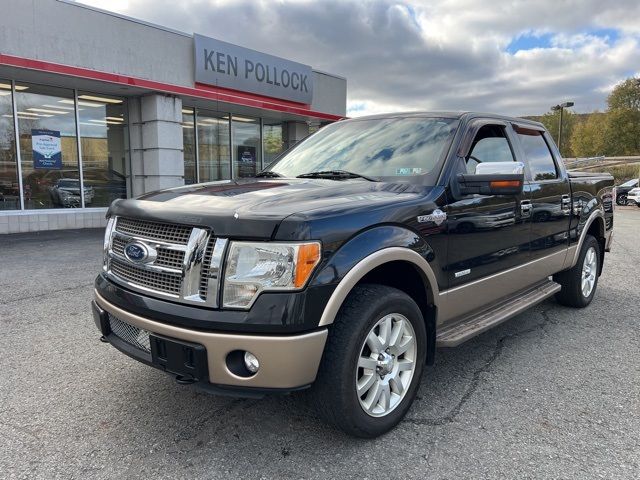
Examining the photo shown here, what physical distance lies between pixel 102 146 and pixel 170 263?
11293mm

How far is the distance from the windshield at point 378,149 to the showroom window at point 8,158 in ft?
30.5

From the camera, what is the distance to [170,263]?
2496 millimetres

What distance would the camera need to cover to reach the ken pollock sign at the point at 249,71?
508 inches

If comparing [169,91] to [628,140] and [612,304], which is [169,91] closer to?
[612,304]

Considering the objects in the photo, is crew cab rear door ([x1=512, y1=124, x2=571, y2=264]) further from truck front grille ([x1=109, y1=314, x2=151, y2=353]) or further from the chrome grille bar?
truck front grille ([x1=109, y1=314, x2=151, y2=353])

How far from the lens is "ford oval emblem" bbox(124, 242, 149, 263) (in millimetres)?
2621

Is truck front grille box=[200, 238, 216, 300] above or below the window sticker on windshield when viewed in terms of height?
below

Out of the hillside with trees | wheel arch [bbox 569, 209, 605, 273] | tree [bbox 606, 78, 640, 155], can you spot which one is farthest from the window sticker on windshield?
tree [bbox 606, 78, 640, 155]

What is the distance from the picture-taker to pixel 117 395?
3.18 m

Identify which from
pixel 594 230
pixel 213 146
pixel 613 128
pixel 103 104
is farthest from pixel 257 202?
pixel 613 128

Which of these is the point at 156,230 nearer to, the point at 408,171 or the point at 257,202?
the point at 257,202

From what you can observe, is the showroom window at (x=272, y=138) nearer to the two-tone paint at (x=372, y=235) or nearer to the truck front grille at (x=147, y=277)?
the two-tone paint at (x=372, y=235)

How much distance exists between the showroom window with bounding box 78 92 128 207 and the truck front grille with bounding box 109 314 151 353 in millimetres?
10460

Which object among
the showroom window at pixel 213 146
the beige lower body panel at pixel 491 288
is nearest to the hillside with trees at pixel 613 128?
the showroom window at pixel 213 146
